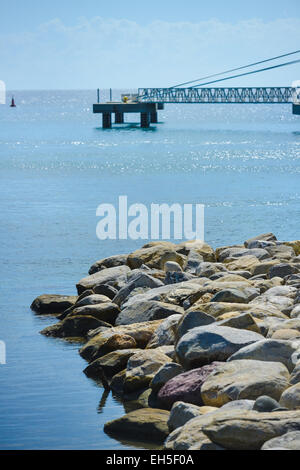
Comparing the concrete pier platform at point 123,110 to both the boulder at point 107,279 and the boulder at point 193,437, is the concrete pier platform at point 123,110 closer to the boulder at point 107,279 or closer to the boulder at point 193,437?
the boulder at point 107,279

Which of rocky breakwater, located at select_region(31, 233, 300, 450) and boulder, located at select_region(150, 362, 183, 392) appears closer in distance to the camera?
rocky breakwater, located at select_region(31, 233, 300, 450)

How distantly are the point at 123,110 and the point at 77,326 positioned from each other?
73588 millimetres

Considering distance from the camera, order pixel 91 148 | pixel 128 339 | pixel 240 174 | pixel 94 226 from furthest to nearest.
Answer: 1. pixel 91 148
2. pixel 240 174
3. pixel 94 226
4. pixel 128 339

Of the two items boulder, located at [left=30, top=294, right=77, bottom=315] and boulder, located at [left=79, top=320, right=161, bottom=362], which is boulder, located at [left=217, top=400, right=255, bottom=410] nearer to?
boulder, located at [left=79, top=320, right=161, bottom=362]

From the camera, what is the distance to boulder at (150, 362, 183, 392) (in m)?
9.57

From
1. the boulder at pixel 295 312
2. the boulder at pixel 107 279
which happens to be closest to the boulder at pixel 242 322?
the boulder at pixel 295 312

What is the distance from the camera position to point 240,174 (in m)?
44.1

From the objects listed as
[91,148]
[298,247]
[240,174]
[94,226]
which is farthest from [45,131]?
[298,247]

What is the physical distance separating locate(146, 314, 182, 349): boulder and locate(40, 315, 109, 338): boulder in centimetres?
182

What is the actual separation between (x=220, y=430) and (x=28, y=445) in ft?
7.18

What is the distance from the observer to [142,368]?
32.8 feet

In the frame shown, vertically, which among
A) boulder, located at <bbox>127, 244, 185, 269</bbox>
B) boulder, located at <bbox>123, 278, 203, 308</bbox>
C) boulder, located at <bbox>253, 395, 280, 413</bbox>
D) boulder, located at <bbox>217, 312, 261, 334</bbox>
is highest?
boulder, located at <bbox>217, 312, 261, 334</bbox>

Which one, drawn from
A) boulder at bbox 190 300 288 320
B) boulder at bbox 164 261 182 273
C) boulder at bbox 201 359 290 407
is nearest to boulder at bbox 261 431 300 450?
boulder at bbox 201 359 290 407
